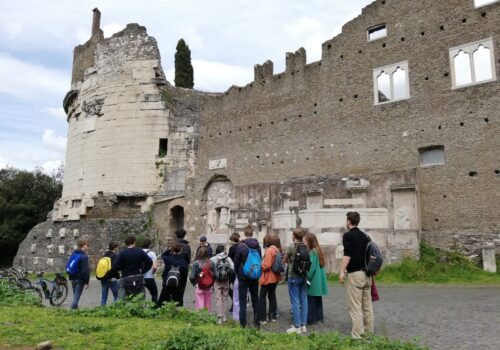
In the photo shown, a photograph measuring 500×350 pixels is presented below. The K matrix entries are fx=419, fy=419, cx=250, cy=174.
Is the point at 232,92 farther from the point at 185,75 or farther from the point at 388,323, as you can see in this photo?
the point at 388,323

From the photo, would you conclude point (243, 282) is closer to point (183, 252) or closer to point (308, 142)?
point (183, 252)

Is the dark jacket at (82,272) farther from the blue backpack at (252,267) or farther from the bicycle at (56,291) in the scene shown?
the blue backpack at (252,267)

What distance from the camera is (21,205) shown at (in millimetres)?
38750

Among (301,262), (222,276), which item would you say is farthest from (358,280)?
(222,276)

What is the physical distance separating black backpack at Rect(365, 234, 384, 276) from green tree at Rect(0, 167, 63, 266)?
3850cm

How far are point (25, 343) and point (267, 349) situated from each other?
3.16 metres

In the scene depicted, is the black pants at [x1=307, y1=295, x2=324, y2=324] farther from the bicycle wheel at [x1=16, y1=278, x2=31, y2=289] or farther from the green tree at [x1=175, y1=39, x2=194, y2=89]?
the green tree at [x1=175, y1=39, x2=194, y2=89]

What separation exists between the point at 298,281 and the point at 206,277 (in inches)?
73.8

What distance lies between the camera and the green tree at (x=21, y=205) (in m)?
37.8

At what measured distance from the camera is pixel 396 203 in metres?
13.7

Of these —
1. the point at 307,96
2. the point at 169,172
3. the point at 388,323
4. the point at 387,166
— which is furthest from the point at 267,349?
the point at 169,172

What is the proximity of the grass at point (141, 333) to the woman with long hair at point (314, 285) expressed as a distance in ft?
5.20

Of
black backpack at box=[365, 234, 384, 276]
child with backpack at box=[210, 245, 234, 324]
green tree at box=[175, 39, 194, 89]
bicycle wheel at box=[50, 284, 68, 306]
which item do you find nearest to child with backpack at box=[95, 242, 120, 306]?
child with backpack at box=[210, 245, 234, 324]

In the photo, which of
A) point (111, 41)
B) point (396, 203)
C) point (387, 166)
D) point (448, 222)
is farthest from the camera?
point (111, 41)
